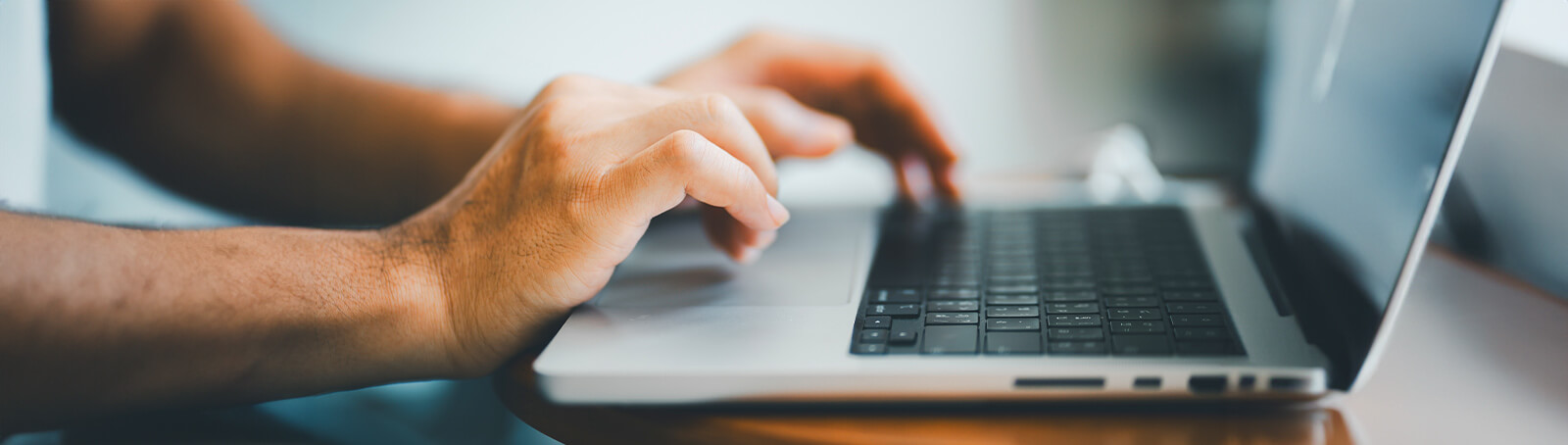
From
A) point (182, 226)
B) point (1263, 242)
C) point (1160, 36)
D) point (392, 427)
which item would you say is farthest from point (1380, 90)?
point (1160, 36)

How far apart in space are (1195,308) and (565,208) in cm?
35

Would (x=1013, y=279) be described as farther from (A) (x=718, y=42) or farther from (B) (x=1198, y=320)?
(A) (x=718, y=42)

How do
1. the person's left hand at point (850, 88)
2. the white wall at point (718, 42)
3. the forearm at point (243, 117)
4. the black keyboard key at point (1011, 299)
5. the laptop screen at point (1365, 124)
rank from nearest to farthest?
1. the laptop screen at point (1365, 124)
2. the black keyboard key at point (1011, 299)
3. the person's left hand at point (850, 88)
4. the forearm at point (243, 117)
5. the white wall at point (718, 42)

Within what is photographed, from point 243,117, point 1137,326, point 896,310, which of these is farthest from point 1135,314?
point 243,117

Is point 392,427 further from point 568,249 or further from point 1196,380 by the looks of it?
point 1196,380

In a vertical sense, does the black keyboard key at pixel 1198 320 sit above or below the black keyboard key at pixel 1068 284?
above

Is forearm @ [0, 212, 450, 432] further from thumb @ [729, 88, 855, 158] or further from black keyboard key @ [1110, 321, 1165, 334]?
black keyboard key @ [1110, 321, 1165, 334]

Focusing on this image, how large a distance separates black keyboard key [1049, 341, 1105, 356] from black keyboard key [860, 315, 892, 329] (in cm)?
8

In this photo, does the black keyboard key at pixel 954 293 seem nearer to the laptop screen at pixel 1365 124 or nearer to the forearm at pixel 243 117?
the laptop screen at pixel 1365 124

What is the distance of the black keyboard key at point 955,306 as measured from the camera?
0.48 m

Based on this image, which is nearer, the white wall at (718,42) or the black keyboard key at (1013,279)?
the black keyboard key at (1013,279)

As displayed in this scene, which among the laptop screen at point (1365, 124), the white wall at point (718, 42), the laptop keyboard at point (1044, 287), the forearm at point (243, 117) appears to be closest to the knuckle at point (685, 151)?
the laptop keyboard at point (1044, 287)

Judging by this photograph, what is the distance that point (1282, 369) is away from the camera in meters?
0.38

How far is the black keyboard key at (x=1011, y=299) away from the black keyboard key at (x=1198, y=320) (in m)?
0.07
